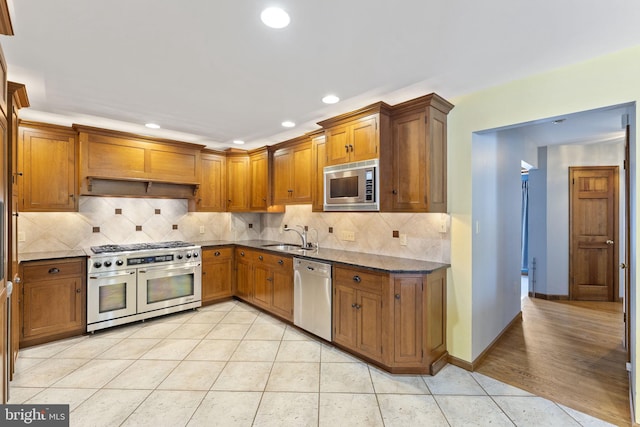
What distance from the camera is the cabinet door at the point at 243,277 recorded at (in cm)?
437

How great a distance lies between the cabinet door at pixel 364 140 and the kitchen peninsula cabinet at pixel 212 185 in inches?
104

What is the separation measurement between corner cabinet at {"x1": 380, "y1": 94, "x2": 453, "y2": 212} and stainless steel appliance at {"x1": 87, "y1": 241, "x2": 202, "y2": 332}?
289 cm

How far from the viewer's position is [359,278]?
9.21 feet

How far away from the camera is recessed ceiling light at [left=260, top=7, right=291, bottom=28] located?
5.21 ft

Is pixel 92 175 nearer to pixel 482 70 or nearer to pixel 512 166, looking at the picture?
pixel 482 70

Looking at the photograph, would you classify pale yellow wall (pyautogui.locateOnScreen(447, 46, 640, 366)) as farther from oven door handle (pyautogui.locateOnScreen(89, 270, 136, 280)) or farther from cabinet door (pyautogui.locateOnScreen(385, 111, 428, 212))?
oven door handle (pyautogui.locateOnScreen(89, 270, 136, 280))

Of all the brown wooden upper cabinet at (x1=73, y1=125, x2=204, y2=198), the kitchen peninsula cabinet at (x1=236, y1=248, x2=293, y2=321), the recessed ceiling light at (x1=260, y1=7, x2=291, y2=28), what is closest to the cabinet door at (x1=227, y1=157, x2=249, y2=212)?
the brown wooden upper cabinet at (x1=73, y1=125, x2=204, y2=198)

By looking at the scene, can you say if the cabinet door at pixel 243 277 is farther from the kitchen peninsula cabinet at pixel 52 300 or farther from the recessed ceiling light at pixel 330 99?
the recessed ceiling light at pixel 330 99

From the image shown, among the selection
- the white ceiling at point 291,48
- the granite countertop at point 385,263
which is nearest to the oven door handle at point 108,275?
the white ceiling at point 291,48

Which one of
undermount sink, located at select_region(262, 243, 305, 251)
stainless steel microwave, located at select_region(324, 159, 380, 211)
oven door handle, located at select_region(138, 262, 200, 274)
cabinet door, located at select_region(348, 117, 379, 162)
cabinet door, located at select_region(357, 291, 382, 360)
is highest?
cabinet door, located at select_region(348, 117, 379, 162)

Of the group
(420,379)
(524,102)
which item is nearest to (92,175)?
(420,379)

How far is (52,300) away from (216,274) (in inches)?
72.7

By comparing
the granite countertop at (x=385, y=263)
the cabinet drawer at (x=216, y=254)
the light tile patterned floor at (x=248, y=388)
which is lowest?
the light tile patterned floor at (x=248, y=388)

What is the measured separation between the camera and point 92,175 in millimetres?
3635
